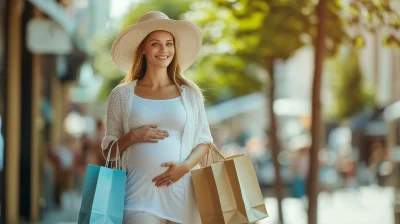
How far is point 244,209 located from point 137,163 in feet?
2.01

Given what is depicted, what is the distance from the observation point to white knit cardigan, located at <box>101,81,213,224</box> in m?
5.41

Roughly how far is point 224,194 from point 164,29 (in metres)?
0.95

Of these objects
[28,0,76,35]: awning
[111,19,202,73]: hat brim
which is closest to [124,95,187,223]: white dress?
[111,19,202,73]: hat brim

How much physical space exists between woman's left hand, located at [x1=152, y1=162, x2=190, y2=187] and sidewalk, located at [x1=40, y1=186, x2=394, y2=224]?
28.1 feet

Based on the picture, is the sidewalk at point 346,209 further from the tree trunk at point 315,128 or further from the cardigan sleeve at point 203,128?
the cardigan sleeve at point 203,128

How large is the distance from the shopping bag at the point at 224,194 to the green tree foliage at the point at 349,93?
144 ft

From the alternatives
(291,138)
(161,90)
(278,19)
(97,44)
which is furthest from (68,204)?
(291,138)

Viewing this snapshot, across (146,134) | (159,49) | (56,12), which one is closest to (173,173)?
(146,134)

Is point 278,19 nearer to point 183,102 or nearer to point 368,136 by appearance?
point 183,102

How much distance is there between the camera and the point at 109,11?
16.0 meters

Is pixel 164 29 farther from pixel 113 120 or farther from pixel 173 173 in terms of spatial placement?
pixel 173 173

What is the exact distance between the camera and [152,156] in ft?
17.5

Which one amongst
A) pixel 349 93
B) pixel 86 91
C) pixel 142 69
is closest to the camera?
pixel 142 69

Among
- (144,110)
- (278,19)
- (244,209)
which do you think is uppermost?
(278,19)
